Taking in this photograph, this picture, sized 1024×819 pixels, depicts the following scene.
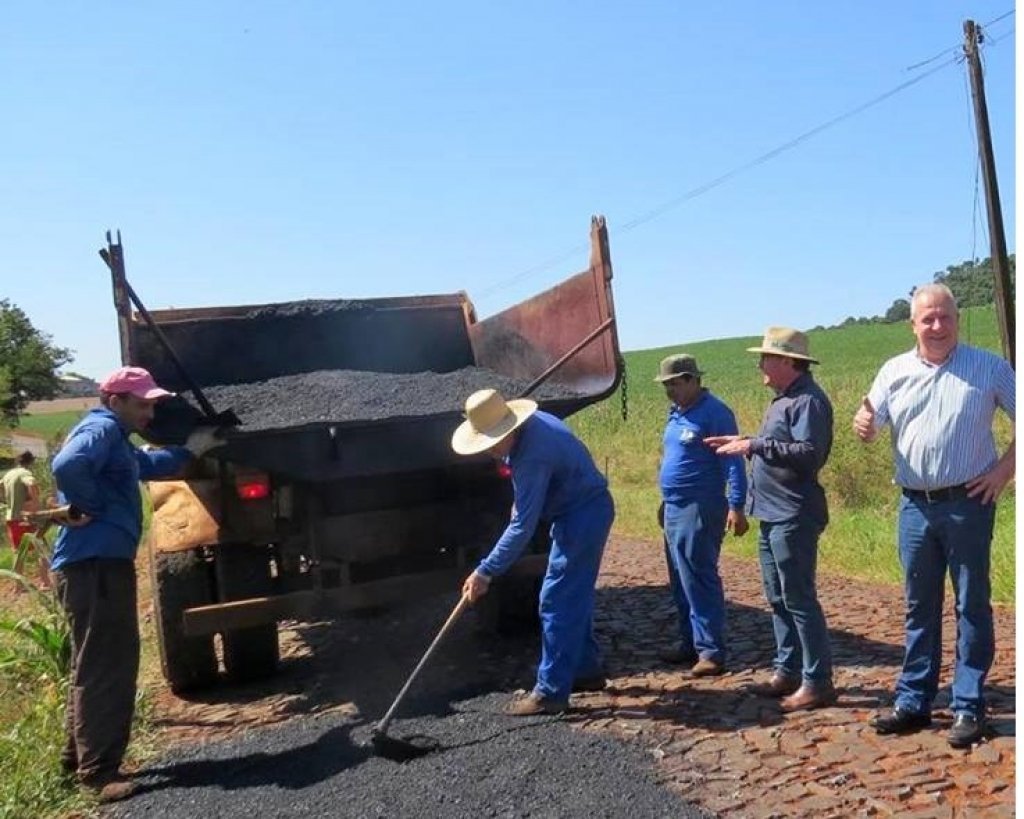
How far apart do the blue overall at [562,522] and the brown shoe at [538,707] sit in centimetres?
2

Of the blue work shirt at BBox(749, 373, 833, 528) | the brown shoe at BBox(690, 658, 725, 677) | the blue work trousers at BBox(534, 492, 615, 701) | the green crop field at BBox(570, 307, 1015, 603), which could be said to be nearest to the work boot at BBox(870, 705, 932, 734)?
the blue work shirt at BBox(749, 373, 833, 528)

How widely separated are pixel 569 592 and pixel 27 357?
56.7 metres

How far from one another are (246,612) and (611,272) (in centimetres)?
263

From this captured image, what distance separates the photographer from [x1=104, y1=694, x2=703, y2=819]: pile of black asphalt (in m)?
3.58

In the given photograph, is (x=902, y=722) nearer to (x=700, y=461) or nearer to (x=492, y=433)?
(x=700, y=461)

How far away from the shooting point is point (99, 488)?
13.7ft

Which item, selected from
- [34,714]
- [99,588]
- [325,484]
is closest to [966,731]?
[325,484]

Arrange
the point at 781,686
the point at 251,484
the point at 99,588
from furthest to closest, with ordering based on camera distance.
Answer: the point at 251,484
the point at 781,686
the point at 99,588

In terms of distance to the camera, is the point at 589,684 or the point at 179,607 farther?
the point at 179,607

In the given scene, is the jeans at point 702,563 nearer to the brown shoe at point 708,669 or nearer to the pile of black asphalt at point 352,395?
the brown shoe at point 708,669

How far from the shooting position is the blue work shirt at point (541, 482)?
14.4ft

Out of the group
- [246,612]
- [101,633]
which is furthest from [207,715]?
[101,633]

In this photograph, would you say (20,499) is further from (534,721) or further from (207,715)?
(534,721)

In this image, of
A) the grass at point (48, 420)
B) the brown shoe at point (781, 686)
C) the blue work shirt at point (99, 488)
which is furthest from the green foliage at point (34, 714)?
the grass at point (48, 420)
